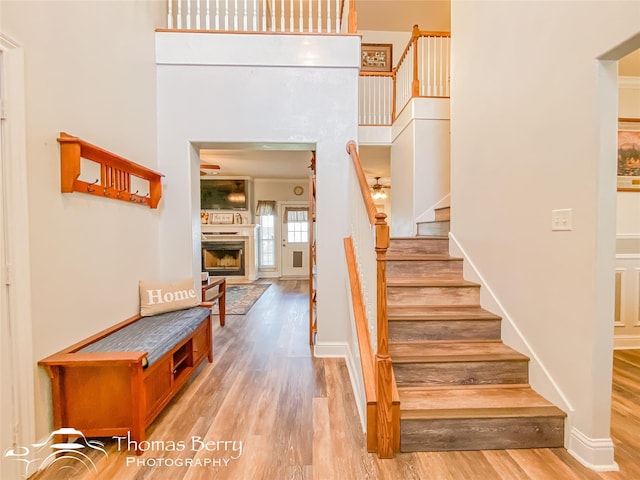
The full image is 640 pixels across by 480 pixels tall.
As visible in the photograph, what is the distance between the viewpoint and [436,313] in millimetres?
2244

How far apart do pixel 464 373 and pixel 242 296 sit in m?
4.55

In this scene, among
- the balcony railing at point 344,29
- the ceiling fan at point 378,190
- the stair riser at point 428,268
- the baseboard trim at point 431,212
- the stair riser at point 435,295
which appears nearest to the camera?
the stair riser at point 435,295

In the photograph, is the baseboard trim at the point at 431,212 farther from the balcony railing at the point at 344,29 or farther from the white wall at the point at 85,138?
the white wall at the point at 85,138

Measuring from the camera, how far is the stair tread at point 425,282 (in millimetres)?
2412

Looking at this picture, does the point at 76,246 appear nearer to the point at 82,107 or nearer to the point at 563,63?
the point at 82,107

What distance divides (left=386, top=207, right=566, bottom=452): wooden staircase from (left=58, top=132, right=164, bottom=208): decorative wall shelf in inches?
86.7

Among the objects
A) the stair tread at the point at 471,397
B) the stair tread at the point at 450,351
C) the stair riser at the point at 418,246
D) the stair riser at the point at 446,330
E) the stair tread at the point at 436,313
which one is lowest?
the stair tread at the point at 471,397

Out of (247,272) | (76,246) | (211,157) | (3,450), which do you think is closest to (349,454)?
(3,450)

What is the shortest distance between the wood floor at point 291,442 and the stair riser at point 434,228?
6.12 ft

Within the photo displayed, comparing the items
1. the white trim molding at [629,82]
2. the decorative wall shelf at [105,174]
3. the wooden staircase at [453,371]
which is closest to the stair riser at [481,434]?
the wooden staircase at [453,371]

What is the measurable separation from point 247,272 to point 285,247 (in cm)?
123
